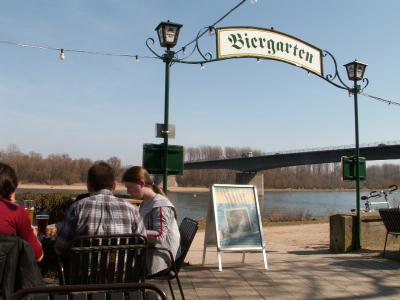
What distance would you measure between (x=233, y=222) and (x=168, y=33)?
10.5 ft

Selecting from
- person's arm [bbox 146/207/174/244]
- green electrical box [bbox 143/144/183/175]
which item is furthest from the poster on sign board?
person's arm [bbox 146/207/174/244]

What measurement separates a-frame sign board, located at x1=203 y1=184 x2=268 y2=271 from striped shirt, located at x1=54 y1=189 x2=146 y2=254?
11.6 feet

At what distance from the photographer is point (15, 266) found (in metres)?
2.80

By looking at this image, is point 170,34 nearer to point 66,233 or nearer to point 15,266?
point 66,233

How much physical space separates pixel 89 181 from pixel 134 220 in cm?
44

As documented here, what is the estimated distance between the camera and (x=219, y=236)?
6922 mm

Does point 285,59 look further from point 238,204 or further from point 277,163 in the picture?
point 277,163

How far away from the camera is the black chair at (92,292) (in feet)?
6.02

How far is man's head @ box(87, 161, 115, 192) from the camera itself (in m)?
3.55

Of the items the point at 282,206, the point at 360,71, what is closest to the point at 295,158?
the point at 282,206

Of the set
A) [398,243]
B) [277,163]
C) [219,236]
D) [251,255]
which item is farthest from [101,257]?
[277,163]

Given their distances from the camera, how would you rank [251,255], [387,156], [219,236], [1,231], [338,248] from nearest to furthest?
1. [1,231]
2. [219,236]
3. [251,255]
4. [338,248]
5. [387,156]

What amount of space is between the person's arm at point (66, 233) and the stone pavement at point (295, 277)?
7.20ft

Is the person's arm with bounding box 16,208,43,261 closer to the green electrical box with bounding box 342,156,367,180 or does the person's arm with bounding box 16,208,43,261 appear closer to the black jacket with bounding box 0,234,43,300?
the black jacket with bounding box 0,234,43,300
